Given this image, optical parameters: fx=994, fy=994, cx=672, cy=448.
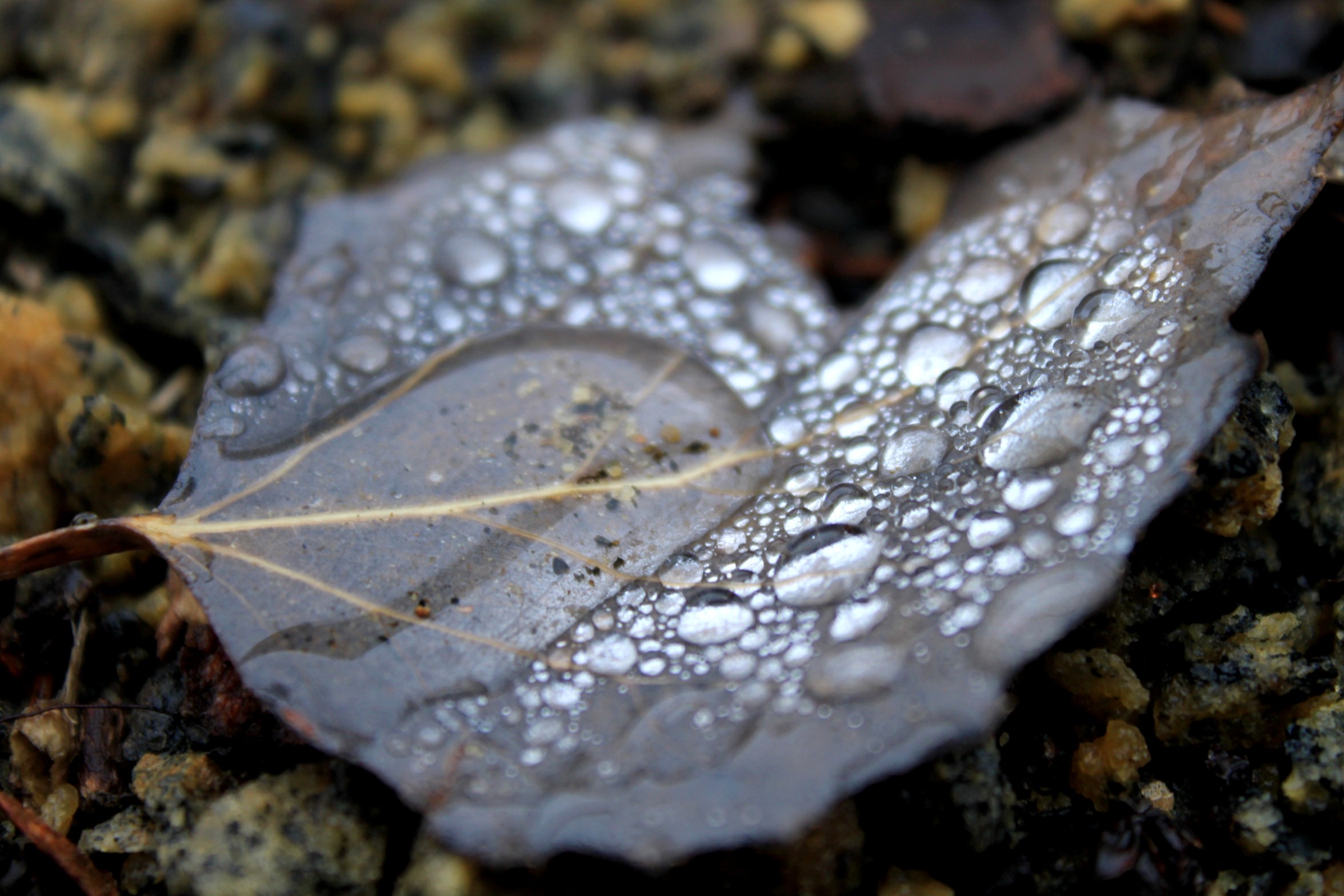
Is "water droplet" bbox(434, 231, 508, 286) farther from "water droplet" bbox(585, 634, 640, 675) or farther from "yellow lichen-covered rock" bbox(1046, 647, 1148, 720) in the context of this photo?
"yellow lichen-covered rock" bbox(1046, 647, 1148, 720)

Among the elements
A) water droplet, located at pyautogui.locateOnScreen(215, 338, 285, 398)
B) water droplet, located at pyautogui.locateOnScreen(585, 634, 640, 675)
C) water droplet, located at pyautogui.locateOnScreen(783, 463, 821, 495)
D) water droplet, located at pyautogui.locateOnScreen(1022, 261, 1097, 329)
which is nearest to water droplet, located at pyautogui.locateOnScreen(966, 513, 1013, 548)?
water droplet, located at pyautogui.locateOnScreen(783, 463, 821, 495)

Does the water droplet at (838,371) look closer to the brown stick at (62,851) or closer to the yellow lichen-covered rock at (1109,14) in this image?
the yellow lichen-covered rock at (1109,14)

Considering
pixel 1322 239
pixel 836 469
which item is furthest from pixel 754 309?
pixel 1322 239

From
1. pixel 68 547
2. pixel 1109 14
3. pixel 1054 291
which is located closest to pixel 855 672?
pixel 1054 291

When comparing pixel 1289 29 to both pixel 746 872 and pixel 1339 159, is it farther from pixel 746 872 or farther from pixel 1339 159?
pixel 746 872

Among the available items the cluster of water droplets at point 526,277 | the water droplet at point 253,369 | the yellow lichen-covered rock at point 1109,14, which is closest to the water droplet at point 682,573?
the cluster of water droplets at point 526,277

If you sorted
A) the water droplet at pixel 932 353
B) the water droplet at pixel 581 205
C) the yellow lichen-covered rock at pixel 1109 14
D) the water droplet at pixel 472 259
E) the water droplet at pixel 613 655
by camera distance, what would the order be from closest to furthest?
the water droplet at pixel 613 655
the water droplet at pixel 932 353
the water droplet at pixel 472 259
the water droplet at pixel 581 205
the yellow lichen-covered rock at pixel 1109 14

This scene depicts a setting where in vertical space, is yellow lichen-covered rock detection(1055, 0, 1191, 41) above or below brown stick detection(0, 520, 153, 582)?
above
